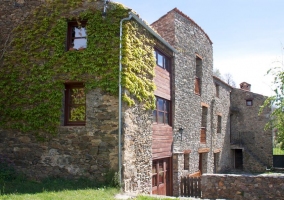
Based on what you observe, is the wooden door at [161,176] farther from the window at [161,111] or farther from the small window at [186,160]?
the small window at [186,160]

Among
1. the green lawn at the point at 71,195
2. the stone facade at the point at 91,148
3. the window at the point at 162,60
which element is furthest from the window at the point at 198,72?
the green lawn at the point at 71,195

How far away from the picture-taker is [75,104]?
35.9 feet

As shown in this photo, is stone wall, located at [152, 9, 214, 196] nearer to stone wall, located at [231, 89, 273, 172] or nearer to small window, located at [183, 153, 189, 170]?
small window, located at [183, 153, 189, 170]

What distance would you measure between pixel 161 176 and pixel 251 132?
48.4 ft

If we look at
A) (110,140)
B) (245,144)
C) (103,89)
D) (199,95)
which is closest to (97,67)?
(103,89)

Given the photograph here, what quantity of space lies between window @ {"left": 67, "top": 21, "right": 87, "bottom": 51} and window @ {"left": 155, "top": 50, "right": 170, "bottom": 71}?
12.0ft

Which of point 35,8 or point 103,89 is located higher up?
point 35,8

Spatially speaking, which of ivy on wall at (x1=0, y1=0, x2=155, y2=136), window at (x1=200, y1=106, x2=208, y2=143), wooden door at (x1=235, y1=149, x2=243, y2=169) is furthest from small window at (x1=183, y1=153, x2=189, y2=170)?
wooden door at (x1=235, y1=149, x2=243, y2=169)

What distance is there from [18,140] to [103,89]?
3381 mm

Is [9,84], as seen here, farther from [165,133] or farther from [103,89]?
[165,133]

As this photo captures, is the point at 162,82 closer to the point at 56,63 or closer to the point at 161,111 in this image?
the point at 161,111

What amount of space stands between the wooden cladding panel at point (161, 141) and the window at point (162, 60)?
258 cm

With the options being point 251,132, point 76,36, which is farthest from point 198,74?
point 251,132

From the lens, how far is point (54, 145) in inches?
422
